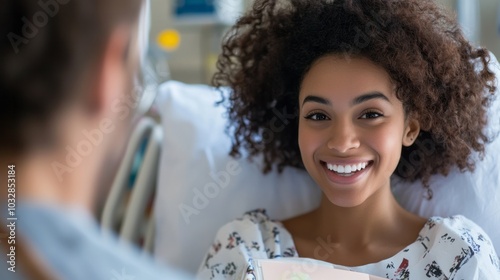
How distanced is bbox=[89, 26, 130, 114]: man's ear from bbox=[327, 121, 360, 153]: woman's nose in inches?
29.1

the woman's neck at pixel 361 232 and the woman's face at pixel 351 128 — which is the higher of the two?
the woman's face at pixel 351 128

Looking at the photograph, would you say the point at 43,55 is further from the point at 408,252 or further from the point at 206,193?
the point at 206,193

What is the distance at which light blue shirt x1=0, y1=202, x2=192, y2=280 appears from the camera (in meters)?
0.44

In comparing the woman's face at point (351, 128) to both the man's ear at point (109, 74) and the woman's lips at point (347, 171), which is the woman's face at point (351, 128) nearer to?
the woman's lips at point (347, 171)

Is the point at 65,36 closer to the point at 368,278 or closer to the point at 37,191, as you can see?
the point at 37,191

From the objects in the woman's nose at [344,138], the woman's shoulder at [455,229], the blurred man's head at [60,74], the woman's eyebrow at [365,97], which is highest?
the blurred man's head at [60,74]

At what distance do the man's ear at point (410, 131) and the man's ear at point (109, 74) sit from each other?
0.89m

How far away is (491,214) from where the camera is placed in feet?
4.43

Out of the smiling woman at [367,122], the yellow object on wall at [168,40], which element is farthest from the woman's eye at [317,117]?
the yellow object on wall at [168,40]

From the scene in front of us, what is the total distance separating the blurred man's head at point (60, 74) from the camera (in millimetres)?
429

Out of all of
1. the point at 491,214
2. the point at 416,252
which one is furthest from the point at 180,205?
the point at 491,214

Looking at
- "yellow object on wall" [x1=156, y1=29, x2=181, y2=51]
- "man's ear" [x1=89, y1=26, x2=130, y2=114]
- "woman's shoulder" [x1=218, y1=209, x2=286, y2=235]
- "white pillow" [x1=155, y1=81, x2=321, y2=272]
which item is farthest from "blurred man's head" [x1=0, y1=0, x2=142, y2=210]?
"yellow object on wall" [x1=156, y1=29, x2=181, y2=51]

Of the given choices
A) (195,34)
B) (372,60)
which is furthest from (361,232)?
(195,34)

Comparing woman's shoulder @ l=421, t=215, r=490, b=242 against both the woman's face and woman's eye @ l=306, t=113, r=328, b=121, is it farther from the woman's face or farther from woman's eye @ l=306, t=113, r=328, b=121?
woman's eye @ l=306, t=113, r=328, b=121
